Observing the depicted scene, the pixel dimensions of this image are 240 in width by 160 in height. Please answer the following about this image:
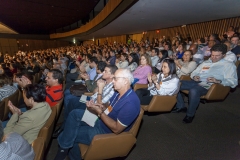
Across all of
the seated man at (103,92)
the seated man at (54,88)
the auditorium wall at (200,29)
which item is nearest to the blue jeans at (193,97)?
the seated man at (103,92)

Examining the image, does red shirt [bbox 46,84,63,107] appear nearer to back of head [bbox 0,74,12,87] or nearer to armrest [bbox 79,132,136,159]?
back of head [bbox 0,74,12,87]

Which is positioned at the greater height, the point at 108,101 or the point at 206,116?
the point at 108,101

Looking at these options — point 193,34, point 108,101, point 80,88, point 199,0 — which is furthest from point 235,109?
point 193,34

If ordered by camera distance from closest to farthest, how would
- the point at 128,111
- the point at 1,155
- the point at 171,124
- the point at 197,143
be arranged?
the point at 1,155 < the point at 128,111 < the point at 197,143 < the point at 171,124

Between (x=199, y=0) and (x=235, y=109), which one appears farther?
(x=199, y=0)

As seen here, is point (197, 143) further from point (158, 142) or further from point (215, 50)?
point (215, 50)

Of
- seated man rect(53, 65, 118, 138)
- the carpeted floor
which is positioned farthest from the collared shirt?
seated man rect(53, 65, 118, 138)

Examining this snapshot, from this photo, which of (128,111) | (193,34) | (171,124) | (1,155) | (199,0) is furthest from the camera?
(193,34)

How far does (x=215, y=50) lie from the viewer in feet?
9.04

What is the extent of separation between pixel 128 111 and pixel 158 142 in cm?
99

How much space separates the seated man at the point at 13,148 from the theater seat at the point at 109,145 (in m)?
0.48

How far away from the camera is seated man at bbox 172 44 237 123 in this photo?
2537 mm

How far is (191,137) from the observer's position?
220 cm

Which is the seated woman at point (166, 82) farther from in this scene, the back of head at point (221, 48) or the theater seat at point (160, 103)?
the back of head at point (221, 48)
